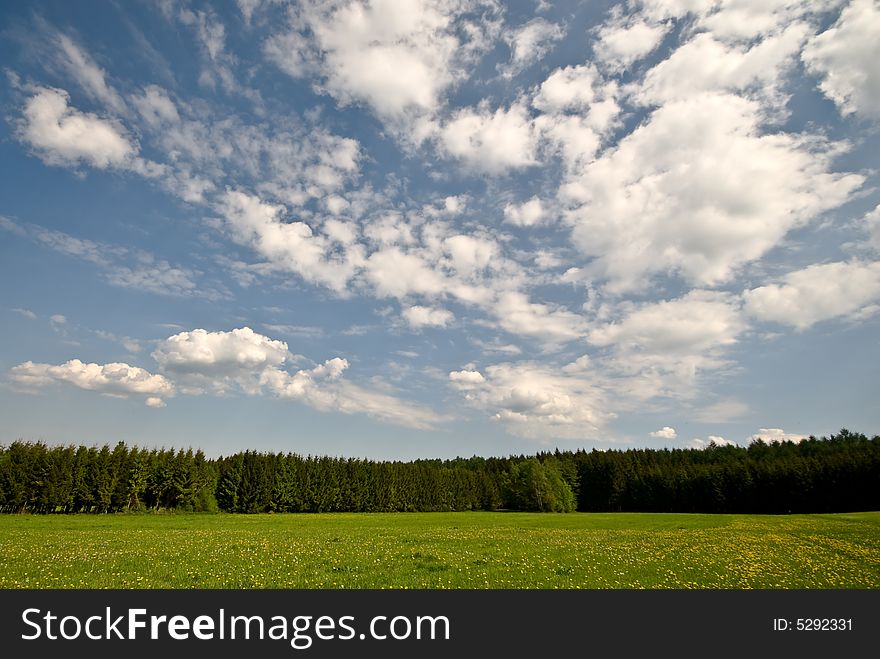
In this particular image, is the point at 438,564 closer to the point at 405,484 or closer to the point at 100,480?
the point at 100,480

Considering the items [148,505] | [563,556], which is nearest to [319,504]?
[148,505]

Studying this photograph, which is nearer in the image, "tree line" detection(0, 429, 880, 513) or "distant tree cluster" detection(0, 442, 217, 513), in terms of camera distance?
"distant tree cluster" detection(0, 442, 217, 513)

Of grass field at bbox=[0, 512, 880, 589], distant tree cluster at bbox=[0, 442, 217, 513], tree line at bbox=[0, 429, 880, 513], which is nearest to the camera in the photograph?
grass field at bbox=[0, 512, 880, 589]

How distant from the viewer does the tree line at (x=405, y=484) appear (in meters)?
81.6

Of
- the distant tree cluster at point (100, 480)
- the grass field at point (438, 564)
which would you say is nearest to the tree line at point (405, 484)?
the distant tree cluster at point (100, 480)

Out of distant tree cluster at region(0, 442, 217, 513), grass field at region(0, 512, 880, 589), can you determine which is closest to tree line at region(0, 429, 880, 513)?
distant tree cluster at region(0, 442, 217, 513)

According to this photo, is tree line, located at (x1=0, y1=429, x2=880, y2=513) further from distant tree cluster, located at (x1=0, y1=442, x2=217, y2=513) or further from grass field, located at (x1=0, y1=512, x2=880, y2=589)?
grass field, located at (x1=0, y1=512, x2=880, y2=589)

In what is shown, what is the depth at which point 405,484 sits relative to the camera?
129 meters

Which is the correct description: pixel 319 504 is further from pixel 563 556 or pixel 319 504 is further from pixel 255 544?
pixel 563 556

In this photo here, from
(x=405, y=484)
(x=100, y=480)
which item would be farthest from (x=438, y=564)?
(x=405, y=484)

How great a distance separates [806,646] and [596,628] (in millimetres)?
4755

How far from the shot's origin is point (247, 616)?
11969 mm

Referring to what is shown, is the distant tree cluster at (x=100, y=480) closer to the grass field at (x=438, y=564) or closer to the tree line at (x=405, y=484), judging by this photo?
the tree line at (x=405, y=484)

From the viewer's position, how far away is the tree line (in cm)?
8156
